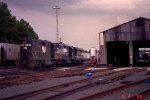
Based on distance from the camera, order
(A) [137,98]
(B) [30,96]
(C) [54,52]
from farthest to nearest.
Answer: (C) [54,52] < (B) [30,96] < (A) [137,98]

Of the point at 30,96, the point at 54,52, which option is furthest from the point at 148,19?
the point at 30,96

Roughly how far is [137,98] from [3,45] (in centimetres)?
3247

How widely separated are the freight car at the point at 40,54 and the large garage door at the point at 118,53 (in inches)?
374

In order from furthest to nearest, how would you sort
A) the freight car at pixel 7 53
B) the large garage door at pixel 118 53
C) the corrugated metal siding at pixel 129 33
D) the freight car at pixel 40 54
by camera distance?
the large garage door at pixel 118 53 → the corrugated metal siding at pixel 129 33 → the freight car at pixel 7 53 → the freight car at pixel 40 54

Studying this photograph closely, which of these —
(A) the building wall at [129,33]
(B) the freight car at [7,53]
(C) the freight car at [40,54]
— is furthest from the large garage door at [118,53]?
(B) the freight car at [7,53]

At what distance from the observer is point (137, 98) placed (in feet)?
33.2

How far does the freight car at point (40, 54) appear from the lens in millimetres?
33438

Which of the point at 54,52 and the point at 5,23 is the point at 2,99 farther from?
the point at 5,23

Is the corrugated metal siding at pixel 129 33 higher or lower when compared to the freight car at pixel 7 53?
higher

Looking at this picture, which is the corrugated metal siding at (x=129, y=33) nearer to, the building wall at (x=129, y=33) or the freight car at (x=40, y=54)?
the building wall at (x=129, y=33)

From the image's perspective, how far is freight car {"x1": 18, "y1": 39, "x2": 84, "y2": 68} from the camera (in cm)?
3344

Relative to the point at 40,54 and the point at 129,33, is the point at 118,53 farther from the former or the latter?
the point at 40,54

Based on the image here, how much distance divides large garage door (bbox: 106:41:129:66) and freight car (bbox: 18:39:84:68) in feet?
31.2

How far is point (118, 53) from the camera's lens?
54.2 metres
